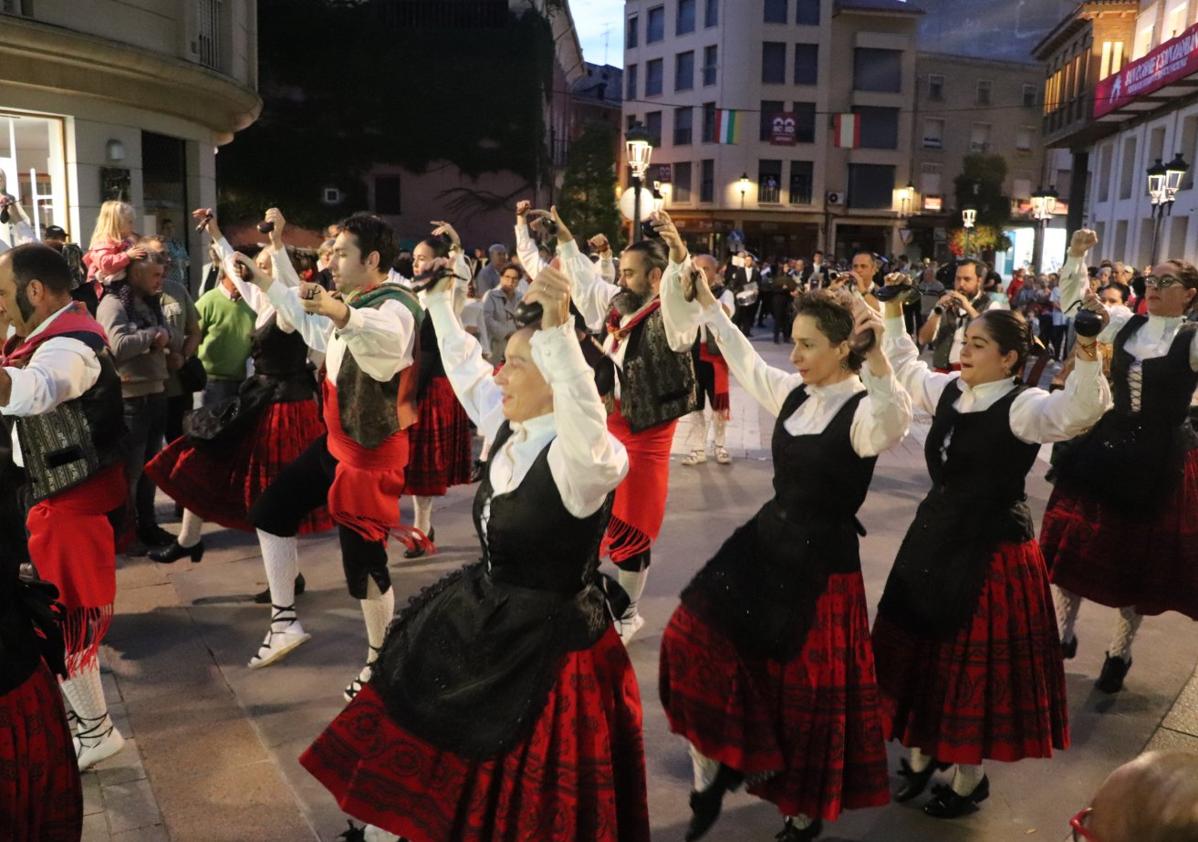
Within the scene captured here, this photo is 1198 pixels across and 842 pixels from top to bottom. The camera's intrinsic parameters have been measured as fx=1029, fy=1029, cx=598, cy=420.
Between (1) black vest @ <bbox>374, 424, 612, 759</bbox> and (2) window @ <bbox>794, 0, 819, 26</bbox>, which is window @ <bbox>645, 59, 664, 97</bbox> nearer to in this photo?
(2) window @ <bbox>794, 0, 819, 26</bbox>

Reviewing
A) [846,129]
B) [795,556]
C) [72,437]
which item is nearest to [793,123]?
[846,129]

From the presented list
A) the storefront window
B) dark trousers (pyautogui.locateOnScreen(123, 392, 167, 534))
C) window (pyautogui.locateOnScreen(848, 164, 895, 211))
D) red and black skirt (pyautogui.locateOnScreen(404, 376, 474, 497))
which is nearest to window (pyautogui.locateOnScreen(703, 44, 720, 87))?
window (pyautogui.locateOnScreen(848, 164, 895, 211))

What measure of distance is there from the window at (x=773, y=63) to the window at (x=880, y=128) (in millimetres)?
3985

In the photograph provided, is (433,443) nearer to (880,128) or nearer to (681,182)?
(681,182)

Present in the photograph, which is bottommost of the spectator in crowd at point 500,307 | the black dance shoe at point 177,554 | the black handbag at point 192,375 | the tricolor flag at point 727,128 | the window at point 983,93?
the black dance shoe at point 177,554

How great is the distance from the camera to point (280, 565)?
454cm

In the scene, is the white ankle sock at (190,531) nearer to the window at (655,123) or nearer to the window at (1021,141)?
the window at (655,123)

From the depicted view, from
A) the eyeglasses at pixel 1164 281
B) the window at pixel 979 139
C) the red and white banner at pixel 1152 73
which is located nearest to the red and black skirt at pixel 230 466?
the eyeglasses at pixel 1164 281

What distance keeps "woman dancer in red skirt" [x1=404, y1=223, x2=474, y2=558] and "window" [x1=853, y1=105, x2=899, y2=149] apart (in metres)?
39.9

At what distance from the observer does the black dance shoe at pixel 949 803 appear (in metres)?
3.44

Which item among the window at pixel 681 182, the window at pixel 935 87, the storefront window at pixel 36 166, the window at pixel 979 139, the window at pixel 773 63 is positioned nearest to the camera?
the storefront window at pixel 36 166

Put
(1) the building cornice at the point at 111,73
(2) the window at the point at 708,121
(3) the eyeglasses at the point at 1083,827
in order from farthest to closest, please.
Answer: (2) the window at the point at 708,121 → (1) the building cornice at the point at 111,73 → (3) the eyeglasses at the point at 1083,827

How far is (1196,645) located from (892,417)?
315cm

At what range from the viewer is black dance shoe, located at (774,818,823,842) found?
3215 millimetres
